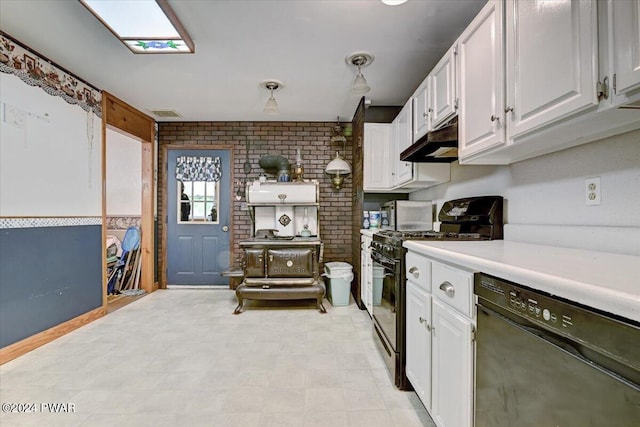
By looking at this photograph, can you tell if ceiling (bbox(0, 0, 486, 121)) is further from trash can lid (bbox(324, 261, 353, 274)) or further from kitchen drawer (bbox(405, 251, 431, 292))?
trash can lid (bbox(324, 261, 353, 274))

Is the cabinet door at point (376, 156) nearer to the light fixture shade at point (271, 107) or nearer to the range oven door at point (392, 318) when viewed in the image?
the light fixture shade at point (271, 107)

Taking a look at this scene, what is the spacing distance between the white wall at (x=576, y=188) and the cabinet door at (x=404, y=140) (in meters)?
0.86

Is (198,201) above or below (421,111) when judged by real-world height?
below

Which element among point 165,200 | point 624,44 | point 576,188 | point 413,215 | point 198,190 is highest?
point 624,44

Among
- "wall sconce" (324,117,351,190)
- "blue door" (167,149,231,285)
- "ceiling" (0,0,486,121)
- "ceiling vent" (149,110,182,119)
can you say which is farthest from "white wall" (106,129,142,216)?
"wall sconce" (324,117,351,190)

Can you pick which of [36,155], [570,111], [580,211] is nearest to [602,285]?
[570,111]

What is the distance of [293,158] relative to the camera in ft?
14.3

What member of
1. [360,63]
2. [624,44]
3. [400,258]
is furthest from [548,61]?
[360,63]

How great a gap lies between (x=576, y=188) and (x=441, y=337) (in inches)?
36.5

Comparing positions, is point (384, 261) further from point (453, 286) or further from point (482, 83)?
point (482, 83)

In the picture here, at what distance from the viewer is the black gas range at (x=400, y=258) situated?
1.85 metres

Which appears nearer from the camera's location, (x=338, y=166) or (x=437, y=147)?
(x=437, y=147)

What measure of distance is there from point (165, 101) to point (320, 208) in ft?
7.67

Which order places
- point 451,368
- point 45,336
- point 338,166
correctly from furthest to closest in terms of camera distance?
point 338,166, point 45,336, point 451,368
